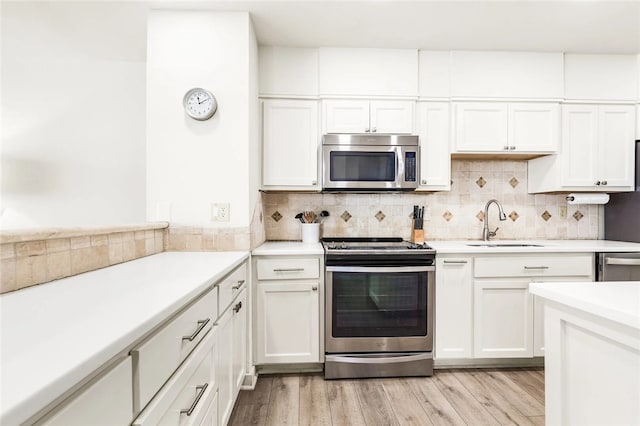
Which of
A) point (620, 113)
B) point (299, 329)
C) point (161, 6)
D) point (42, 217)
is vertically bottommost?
point (299, 329)

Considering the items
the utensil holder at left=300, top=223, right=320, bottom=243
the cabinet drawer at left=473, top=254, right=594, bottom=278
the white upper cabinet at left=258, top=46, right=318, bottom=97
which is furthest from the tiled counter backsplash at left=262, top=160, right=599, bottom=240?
the white upper cabinet at left=258, top=46, right=318, bottom=97

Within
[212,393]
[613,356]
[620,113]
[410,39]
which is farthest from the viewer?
[620,113]

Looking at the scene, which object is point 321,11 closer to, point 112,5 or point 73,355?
point 112,5

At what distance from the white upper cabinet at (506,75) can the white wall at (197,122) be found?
1.68 m

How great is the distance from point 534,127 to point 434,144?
32.5 inches

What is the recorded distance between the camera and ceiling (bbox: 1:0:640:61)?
1978 millimetres

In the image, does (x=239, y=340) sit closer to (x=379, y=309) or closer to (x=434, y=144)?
(x=379, y=309)

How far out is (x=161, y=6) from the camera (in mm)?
1974

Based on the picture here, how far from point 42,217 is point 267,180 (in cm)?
208

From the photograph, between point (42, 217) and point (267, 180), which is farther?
Answer: point (42, 217)

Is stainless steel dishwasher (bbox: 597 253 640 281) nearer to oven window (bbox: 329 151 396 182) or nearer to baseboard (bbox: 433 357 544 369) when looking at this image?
baseboard (bbox: 433 357 544 369)

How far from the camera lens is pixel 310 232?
8.52 ft

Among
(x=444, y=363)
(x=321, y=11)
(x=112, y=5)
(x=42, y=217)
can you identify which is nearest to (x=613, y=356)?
(x=444, y=363)

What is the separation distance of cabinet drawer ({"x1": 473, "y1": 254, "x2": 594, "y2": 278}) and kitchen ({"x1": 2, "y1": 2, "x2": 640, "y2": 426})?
6 centimetres
